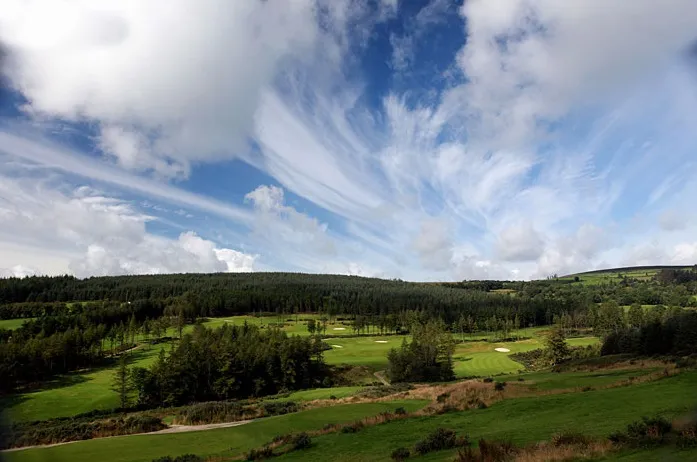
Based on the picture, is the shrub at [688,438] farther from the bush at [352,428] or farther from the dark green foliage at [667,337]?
the dark green foliage at [667,337]

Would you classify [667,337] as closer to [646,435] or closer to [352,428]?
[352,428]

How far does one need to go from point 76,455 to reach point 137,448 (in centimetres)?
324

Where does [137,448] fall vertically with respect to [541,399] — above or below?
below

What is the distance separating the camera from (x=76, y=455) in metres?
24.4

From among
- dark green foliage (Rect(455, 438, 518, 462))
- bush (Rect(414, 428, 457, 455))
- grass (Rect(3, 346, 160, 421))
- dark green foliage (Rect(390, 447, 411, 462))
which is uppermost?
dark green foliage (Rect(455, 438, 518, 462))

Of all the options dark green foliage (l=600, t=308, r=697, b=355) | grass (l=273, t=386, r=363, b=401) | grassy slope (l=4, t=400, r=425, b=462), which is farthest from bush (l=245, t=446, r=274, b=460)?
dark green foliage (l=600, t=308, r=697, b=355)

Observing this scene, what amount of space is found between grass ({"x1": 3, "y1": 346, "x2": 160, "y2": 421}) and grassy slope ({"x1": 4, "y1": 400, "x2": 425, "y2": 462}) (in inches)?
1060

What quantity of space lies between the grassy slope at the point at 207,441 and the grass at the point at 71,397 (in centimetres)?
2692

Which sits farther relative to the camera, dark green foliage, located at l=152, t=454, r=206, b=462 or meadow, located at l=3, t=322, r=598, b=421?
meadow, located at l=3, t=322, r=598, b=421

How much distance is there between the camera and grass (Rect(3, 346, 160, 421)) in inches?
2279

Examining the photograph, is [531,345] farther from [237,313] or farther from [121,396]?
[237,313]

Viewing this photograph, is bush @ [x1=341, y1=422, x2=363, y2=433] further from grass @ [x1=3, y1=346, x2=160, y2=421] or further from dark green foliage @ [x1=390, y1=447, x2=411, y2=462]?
grass @ [x1=3, y1=346, x2=160, y2=421]

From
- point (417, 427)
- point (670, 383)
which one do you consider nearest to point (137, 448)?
point (417, 427)

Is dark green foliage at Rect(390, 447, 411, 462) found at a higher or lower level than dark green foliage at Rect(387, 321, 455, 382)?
higher
